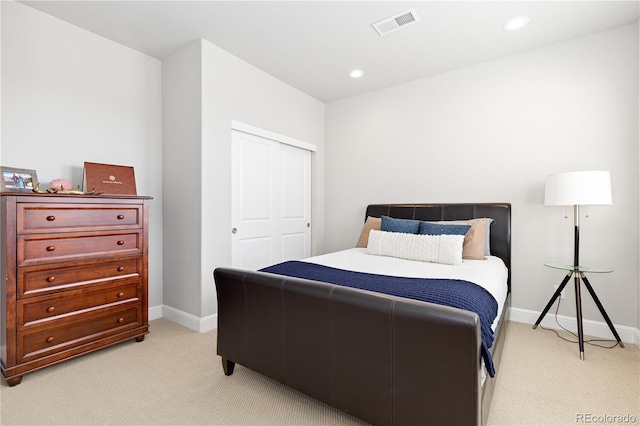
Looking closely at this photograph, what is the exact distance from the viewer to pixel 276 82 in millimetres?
3656

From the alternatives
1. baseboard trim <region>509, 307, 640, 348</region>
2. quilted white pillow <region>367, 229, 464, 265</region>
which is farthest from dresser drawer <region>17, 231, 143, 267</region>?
baseboard trim <region>509, 307, 640, 348</region>

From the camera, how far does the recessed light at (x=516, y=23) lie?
2.48m

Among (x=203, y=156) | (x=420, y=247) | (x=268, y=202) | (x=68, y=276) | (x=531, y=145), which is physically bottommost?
(x=68, y=276)

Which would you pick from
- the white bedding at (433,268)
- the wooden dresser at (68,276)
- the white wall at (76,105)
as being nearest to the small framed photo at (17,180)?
the white wall at (76,105)

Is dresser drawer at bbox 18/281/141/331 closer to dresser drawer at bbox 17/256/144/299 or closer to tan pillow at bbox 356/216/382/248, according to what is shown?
dresser drawer at bbox 17/256/144/299

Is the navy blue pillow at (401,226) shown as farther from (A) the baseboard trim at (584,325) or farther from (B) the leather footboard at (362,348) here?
(B) the leather footboard at (362,348)

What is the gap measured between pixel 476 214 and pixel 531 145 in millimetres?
816

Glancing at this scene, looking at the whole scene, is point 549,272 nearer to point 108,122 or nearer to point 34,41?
point 108,122

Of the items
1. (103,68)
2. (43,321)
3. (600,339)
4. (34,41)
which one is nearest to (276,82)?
(103,68)

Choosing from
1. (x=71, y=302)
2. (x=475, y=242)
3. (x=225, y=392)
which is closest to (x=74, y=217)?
(x=71, y=302)

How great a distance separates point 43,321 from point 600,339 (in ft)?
14.1

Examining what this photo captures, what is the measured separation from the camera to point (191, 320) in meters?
2.90

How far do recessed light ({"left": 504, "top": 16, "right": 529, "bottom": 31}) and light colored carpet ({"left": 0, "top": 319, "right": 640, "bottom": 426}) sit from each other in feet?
8.67

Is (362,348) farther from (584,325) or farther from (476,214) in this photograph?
(584,325)
